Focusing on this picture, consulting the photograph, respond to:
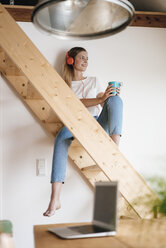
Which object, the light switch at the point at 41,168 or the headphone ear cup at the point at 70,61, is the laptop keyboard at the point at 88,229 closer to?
the light switch at the point at 41,168

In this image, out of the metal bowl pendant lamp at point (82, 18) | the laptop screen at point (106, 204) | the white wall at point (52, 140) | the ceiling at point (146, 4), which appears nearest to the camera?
the laptop screen at point (106, 204)

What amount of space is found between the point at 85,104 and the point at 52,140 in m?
0.48

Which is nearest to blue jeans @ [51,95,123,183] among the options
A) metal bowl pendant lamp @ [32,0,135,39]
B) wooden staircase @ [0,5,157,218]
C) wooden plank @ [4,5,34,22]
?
wooden staircase @ [0,5,157,218]

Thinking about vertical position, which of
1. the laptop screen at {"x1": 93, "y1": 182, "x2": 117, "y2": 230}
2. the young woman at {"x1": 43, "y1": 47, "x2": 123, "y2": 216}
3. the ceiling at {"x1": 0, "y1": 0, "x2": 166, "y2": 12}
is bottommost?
the laptop screen at {"x1": 93, "y1": 182, "x2": 117, "y2": 230}

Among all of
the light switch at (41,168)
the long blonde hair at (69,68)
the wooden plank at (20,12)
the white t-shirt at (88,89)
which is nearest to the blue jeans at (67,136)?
the white t-shirt at (88,89)

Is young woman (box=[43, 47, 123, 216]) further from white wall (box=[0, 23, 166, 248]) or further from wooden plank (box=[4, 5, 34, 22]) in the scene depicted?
wooden plank (box=[4, 5, 34, 22])

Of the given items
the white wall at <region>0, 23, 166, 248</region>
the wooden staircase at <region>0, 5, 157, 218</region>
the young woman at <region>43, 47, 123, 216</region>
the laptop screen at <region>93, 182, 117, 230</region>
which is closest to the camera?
the laptop screen at <region>93, 182, 117, 230</region>

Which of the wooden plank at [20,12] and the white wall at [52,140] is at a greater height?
the wooden plank at [20,12]

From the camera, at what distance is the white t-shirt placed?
310 cm

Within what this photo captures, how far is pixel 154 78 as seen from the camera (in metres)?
3.40

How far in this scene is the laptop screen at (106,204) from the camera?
1290mm

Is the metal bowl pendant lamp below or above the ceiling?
below

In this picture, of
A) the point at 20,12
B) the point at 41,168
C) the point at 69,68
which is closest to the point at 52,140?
the point at 41,168

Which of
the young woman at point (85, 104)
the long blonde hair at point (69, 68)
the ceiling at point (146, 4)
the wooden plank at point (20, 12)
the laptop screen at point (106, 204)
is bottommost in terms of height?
the laptop screen at point (106, 204)
